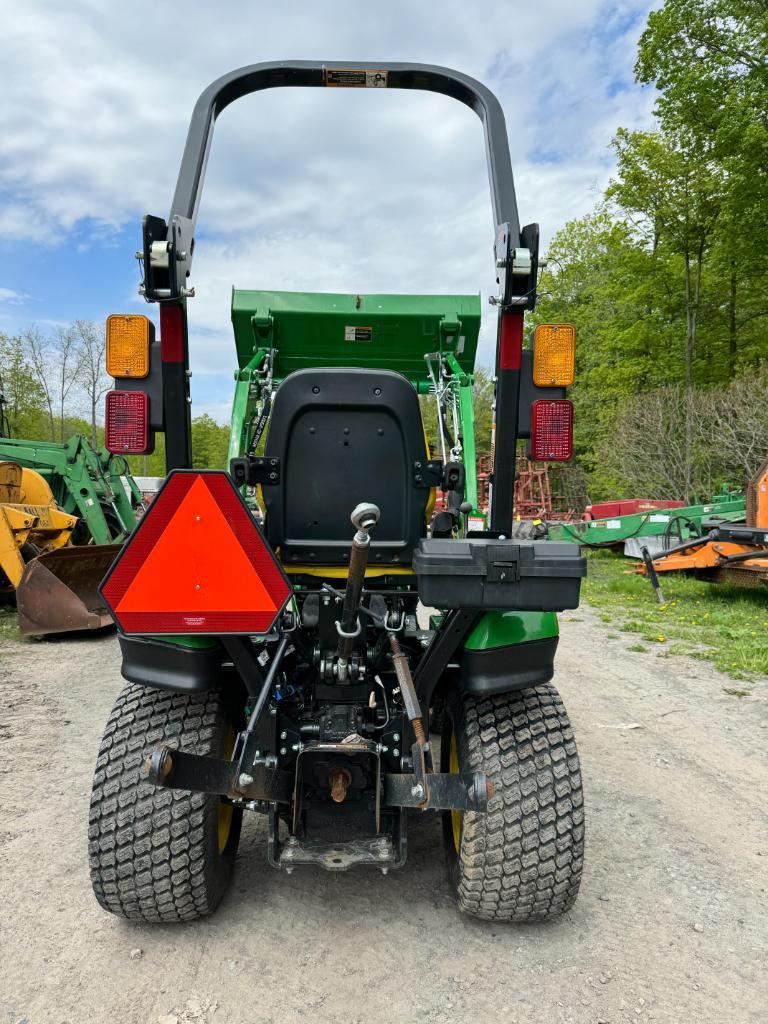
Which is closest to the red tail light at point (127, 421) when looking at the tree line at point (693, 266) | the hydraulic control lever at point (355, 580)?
the hydraulic control lever at point (355, 580)

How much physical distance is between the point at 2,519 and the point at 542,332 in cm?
664

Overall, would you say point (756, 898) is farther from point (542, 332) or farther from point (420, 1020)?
point (542, 332)

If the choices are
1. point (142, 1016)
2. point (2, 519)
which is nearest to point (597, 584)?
point (2, 519)

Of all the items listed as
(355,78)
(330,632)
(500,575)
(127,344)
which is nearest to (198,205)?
(127,344)

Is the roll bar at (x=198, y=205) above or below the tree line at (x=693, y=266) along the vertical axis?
below

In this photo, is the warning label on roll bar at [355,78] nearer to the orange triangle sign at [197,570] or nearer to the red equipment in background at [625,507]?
the orange triangle sign at [197,570]

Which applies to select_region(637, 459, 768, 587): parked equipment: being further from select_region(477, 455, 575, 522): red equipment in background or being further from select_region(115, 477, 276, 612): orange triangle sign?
select_region(477, 455, 575, 522): red equipment in background

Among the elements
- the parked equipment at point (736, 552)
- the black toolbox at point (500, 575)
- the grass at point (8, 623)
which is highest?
the black toolbox at point (500, 575)

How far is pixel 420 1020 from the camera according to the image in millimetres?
1991

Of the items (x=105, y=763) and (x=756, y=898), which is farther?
(x=756, y=898)

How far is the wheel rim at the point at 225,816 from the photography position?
8.28ft

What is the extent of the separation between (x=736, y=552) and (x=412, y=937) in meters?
6.87

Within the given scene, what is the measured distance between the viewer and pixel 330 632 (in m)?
2.50

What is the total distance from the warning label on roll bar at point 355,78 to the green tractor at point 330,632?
0.4 inches
